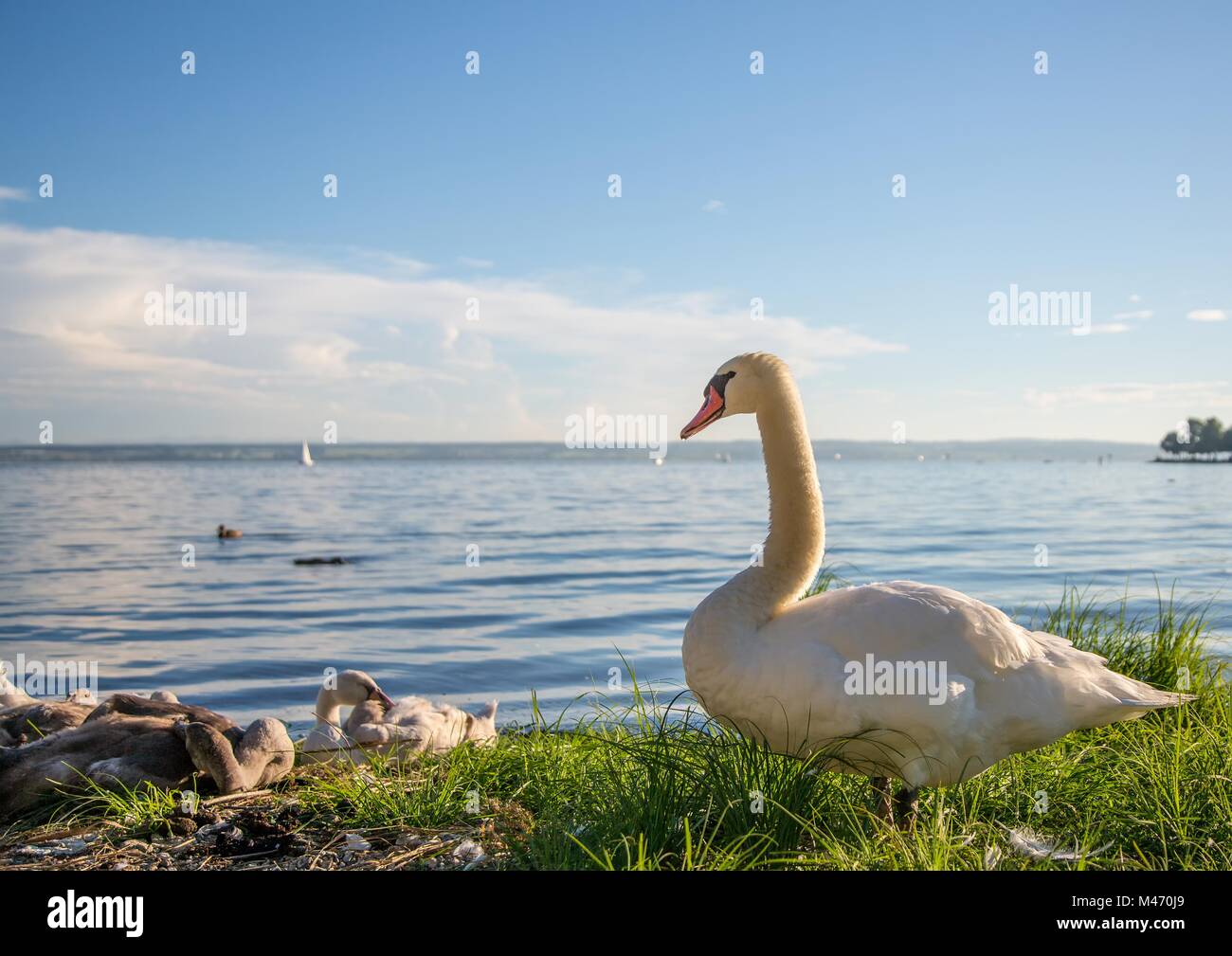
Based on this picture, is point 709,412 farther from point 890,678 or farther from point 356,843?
point 356,843

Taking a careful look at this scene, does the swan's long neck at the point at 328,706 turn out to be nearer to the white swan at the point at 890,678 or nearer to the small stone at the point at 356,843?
the small stone at the point at 356,843

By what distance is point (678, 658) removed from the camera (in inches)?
459

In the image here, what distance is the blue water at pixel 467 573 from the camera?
1188 cm

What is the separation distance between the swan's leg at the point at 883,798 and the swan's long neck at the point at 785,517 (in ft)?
2.80

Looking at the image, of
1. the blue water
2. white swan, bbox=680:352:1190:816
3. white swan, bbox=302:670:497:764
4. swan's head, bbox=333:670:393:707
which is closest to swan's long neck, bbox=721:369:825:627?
white swan, bbox=680:352:1190:816

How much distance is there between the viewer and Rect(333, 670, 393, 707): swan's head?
8.16 meters

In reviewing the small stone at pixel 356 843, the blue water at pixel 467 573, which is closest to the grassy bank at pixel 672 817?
the small stone at pixel 356 843

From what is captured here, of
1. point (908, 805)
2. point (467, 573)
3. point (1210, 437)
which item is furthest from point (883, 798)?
point (1210, 437)

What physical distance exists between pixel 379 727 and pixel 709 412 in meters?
3.17

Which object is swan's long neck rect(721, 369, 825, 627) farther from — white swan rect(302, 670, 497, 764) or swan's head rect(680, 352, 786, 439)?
white swan rect(302, 670, 497, 764)

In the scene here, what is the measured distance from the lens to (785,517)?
204 inches

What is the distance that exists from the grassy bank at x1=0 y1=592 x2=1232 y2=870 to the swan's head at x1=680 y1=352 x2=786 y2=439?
145 cm
